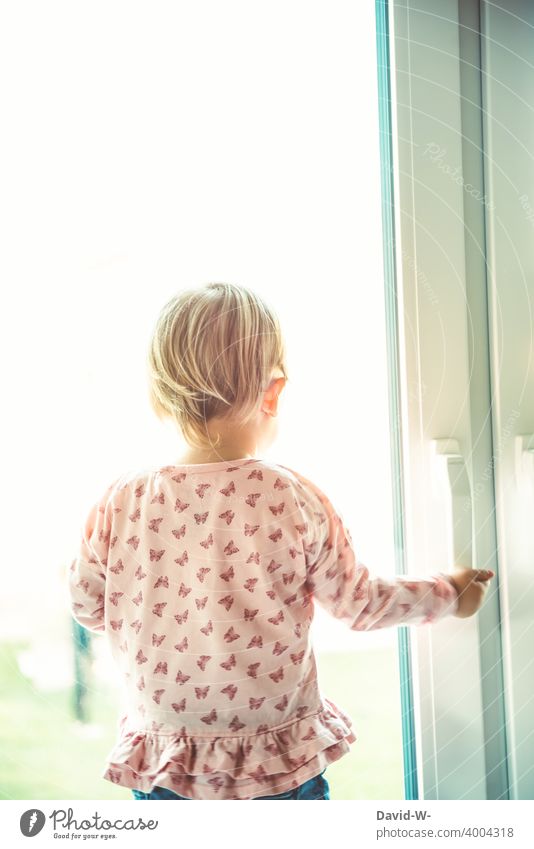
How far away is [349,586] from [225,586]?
0.10 m

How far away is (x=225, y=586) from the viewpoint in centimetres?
58

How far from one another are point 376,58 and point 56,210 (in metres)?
0.29

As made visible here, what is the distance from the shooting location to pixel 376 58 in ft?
1.98

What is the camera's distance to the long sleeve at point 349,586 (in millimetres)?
598

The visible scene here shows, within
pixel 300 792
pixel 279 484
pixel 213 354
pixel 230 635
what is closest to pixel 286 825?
pixel 300 792

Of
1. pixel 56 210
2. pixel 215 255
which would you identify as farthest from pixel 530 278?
pixel 56 210

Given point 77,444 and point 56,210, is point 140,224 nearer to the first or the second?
point 56,210

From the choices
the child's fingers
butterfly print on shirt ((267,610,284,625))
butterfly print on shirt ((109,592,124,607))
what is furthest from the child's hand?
butterfly print on shirt ((109,592,124,607))

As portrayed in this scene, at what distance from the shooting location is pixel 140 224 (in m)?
0.61

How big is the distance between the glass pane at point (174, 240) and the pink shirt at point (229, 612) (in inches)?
1.2

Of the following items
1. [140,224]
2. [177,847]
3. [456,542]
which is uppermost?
[140,224]

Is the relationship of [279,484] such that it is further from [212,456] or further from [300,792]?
[300,792]

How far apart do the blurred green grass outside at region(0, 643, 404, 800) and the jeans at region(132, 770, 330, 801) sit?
0.06 metres

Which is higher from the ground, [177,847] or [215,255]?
[215,255]
